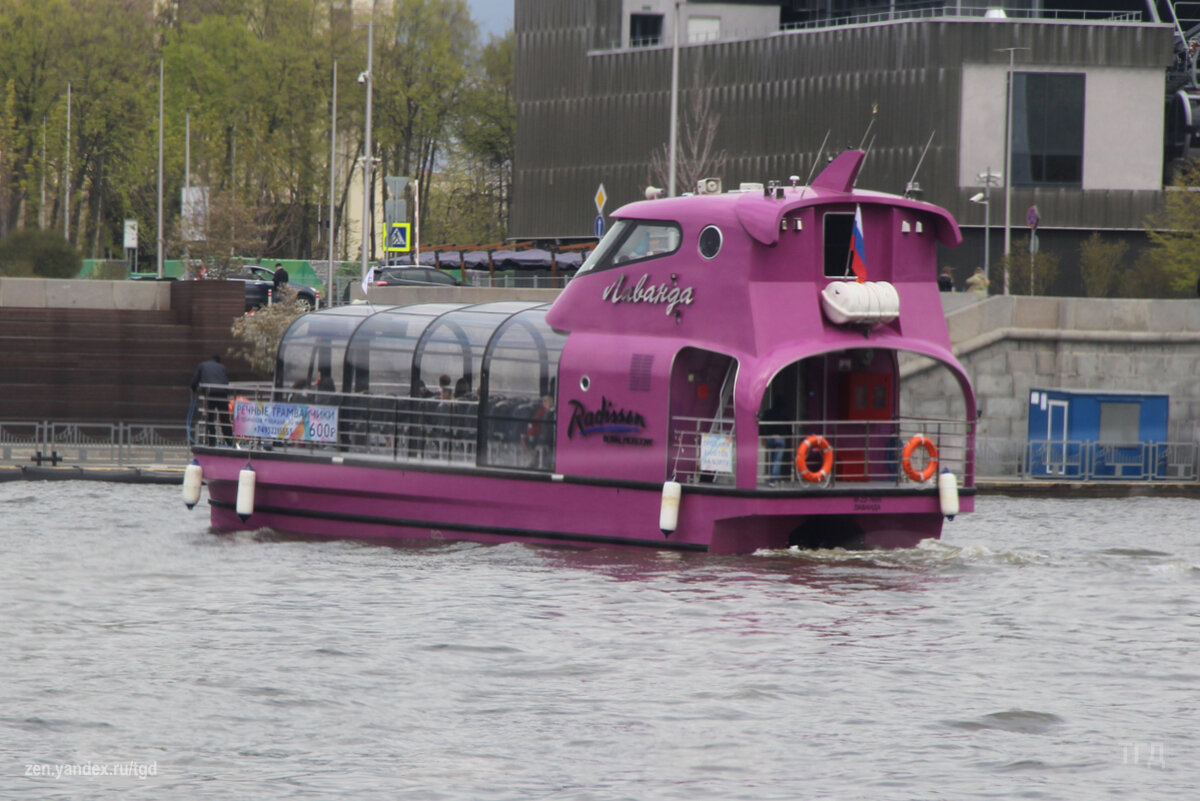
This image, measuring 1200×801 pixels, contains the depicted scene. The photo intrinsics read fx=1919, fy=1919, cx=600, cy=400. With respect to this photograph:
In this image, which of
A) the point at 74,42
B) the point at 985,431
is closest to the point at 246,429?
the point at 985,431

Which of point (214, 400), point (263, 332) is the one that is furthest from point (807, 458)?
point (263, 332)

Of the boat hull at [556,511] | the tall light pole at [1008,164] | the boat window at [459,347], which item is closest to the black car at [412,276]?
the tall light pole at [1008,164]

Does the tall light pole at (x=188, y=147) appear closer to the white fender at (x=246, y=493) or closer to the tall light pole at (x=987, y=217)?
the tall light pole at (x=987, y=217)

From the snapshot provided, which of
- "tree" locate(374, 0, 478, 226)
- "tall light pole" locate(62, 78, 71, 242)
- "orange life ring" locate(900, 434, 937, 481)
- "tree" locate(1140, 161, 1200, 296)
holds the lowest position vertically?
"orange life ring" locate(900, 434, 937, 481)

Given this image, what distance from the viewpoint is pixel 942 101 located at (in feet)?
211

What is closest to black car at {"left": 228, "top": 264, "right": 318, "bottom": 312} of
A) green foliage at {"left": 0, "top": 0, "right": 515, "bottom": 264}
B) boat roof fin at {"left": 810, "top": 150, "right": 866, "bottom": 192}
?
green foliage at {"left": 0, "top": 0, "right": 515, "bottom": 264}

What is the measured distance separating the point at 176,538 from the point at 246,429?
188cm

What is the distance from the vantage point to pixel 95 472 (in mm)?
35062

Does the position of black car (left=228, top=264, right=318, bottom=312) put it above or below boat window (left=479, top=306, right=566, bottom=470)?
above

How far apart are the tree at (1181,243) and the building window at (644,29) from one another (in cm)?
2745

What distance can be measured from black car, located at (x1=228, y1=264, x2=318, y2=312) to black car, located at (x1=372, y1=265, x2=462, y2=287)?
2226 millimetres

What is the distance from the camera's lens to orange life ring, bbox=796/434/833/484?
21406 mm

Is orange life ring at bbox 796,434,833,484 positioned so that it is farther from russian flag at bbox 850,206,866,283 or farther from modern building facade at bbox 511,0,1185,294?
modern building facade at bbox 511,0,1185,294

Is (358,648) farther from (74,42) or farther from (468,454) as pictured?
(74,42)
